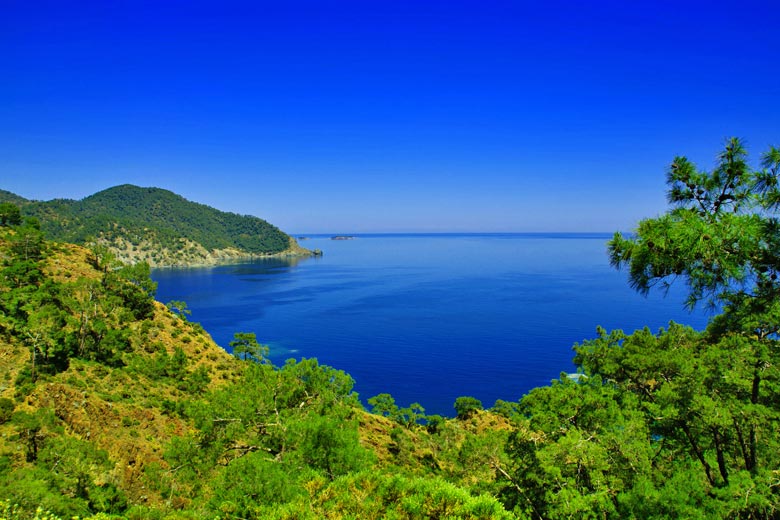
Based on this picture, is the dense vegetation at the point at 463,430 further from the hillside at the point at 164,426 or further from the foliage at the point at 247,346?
the foliage at the point at 247,346

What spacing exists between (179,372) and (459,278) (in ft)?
330

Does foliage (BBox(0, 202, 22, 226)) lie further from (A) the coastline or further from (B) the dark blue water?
(A) the coastline

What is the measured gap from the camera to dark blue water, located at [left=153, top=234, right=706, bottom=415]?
50.8m

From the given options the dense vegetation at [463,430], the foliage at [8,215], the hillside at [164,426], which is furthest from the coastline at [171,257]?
the dense vegetation at [463,430]

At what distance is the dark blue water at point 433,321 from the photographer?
167 ft

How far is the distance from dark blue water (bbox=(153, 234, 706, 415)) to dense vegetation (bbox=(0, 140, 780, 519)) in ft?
59.9

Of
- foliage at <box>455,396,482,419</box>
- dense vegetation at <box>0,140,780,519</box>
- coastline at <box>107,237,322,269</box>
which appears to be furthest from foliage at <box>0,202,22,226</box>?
coastline at <box>107,237,322,269</box>

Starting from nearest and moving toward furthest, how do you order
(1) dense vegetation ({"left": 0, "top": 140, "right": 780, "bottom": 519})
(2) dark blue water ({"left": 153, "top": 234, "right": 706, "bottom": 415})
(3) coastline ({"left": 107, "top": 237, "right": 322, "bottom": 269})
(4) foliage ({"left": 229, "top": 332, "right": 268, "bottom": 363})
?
(1) dense vegetation ({"left": 0, "top": 140, "right": 780, "bottom": 519}), (4) foliage ({"left": 229, "top": 332, "right": 268, "bottom": 363}), (2) dark blue water ({"left": 153, "top": 234, "right": 706, "bottom": 415}), (3) coastline ({"left": 107, "top": 237, "right": 322, "bottom": 269})

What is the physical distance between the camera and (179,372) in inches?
1347

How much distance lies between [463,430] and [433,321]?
39.9m

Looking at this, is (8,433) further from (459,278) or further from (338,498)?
(459,278)

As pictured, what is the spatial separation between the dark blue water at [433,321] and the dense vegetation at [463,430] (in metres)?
18.2

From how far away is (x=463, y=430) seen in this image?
112 ft

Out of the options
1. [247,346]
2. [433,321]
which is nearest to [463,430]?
[247,346]
